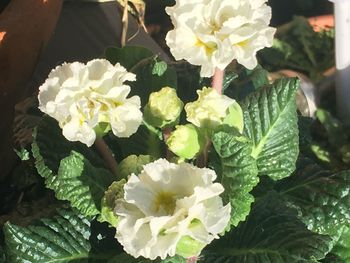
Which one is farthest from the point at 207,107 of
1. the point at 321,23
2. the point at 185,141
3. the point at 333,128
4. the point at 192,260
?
the point at 321,23

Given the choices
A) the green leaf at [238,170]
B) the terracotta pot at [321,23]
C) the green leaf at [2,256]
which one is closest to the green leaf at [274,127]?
the green leaf at [238,170]

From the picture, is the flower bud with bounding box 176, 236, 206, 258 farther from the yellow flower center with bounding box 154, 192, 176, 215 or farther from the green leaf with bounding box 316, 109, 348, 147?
the green leaf with bounding box 316, 109, 348, 147

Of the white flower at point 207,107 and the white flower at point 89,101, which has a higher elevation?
the white flower at point 89,101

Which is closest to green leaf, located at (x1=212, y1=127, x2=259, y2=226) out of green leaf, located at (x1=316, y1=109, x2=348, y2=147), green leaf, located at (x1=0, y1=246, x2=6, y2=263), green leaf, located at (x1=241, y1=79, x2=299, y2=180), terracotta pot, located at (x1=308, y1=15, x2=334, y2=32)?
green leaf, located at (x1=241, y1=79, x2=299, y2=180)

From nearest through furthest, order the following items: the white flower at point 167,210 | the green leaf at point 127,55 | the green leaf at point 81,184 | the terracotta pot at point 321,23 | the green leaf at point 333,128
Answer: the white flower at point 167,210, the green leaf at point 81,184, the green leaf at point 127,55, the green leaf at point 333,128, the terracotta pot at point 321,23

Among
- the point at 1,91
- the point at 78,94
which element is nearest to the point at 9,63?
the point at 1,91

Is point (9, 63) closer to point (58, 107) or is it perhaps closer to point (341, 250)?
point (58, 107)

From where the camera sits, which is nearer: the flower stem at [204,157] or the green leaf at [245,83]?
the flower stem at [204,157]

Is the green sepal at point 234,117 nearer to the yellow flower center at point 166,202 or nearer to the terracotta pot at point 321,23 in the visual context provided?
the yellow flower center at point 166,202
